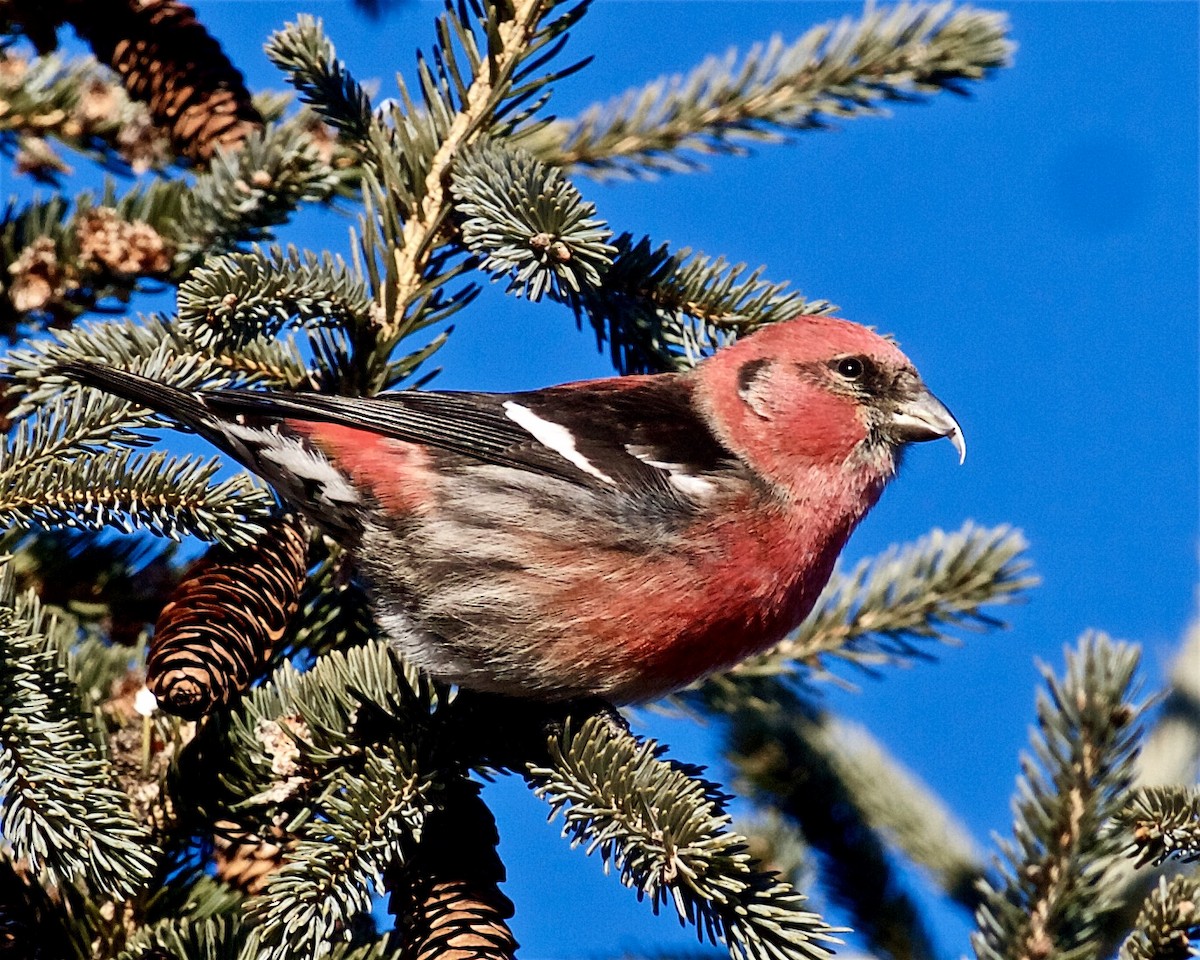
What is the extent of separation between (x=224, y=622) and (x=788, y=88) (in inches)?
63.8

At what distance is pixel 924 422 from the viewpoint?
9.19ft

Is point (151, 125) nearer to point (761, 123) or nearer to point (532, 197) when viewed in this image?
point (532, 197)

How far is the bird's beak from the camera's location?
109 inches

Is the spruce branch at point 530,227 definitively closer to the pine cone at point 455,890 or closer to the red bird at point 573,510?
the red bird at point 573,510

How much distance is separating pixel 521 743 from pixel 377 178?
113 centimetres

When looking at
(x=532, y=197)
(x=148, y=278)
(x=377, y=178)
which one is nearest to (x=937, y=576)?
(x=532, y=197)

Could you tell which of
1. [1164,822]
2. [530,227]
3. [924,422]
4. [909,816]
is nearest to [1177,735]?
[909,816]

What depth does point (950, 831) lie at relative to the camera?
108 inches

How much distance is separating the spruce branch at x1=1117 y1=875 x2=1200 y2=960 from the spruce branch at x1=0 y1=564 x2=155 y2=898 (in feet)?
4.39

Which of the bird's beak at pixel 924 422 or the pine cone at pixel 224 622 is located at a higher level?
the bird's beak at pixel 924 422

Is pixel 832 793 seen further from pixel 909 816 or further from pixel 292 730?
pixel 292 730

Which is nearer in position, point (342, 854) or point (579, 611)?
point (342, 854)

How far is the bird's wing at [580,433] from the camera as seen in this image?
2.57 m

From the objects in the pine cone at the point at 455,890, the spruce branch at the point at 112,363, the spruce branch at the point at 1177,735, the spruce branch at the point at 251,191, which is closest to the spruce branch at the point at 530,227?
the spruce branch at the point at 251,191
